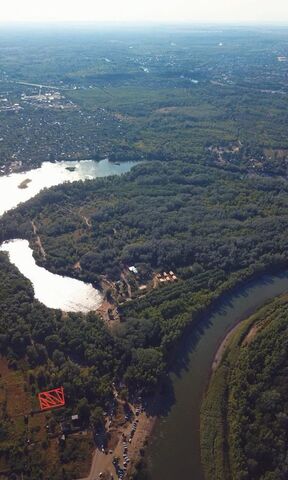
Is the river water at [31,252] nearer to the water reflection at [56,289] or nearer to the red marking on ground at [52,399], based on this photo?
the water reflection at [56,289]

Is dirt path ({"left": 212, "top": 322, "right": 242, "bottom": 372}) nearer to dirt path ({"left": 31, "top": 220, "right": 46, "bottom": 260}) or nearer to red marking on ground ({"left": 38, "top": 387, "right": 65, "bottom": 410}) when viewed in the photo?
red marking on ground ({"left": 38, "top": 387, "right": 65, "bottom": 410})

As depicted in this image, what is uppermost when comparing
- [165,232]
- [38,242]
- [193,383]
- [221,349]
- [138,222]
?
[138,222]

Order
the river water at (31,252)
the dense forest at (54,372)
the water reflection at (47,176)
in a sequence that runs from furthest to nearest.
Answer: the water reflection at (47,176) < the river water at (31,252) < the dense forest at (54,372)

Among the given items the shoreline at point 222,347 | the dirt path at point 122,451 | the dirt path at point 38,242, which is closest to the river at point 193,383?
the shoreline at point 222,347

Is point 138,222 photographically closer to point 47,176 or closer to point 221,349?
point 221,349

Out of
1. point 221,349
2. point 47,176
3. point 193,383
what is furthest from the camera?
point 47,176

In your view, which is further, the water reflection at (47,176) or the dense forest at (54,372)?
the water reflection at (47,176)

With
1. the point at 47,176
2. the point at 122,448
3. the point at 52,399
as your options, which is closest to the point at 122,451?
the point at 122,448
